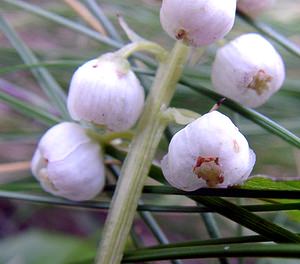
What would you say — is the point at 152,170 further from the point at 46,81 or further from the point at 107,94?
the point at 46,81

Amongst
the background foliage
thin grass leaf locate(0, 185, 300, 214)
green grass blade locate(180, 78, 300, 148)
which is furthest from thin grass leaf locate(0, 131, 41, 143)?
green grass blade locate(180, 78, 300, 148)

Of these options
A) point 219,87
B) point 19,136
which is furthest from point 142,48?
point 19,136

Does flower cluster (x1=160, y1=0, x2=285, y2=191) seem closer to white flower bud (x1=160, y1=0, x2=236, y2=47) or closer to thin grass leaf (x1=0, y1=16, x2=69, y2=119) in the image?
white flower bud (x1=160, y1=0, x2=236, y2=47)

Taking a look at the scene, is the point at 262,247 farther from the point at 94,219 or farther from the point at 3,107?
the point at 3,107

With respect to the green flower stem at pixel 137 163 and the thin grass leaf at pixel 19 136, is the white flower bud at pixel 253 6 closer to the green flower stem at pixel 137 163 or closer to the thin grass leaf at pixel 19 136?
the green flower stem at pixel 137 163

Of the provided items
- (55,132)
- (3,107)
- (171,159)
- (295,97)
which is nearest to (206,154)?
(171,159)

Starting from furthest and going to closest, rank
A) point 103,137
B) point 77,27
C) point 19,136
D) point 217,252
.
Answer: point 19,136
point 77,27
point 103,137
point 217,252
